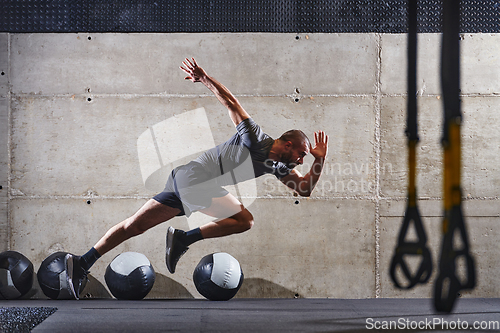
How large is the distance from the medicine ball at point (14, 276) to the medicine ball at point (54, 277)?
0.39 feet

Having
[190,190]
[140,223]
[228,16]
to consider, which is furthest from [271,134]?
[140,223]

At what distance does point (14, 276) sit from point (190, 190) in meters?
1.57

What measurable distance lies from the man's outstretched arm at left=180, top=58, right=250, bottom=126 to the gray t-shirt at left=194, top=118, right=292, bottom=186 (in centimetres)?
16

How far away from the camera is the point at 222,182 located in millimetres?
3447

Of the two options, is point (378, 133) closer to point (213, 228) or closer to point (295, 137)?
point (295, 137)

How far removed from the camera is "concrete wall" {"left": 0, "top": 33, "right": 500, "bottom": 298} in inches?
136

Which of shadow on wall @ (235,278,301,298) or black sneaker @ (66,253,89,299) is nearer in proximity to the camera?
black sneaker @ (66,253,89,299)

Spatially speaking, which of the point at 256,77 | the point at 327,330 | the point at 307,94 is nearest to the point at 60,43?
the point at 256,77

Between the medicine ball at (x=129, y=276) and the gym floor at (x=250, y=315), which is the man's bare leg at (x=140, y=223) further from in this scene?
the gym floor at (x=250, y=315)

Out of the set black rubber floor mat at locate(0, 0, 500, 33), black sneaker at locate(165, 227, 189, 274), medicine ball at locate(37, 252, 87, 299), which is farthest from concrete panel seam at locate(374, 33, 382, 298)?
medicine ball at locate(37, 252, 87, 299)

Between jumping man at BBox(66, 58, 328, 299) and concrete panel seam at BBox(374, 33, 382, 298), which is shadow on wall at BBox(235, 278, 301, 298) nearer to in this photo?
jumping man at BBox(66, 58, 328, 299)

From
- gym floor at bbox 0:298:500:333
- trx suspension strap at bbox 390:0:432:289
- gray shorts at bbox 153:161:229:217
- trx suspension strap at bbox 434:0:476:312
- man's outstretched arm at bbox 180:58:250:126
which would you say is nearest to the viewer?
trx suspension strap at bbox 434:0:476:312

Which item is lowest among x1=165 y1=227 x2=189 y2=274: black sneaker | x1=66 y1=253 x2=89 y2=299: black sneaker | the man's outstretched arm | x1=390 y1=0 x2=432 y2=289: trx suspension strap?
x1=66 y1=253 x2=89 y2=299: black sneaker

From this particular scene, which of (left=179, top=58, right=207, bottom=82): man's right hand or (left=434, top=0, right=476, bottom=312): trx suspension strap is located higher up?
(left=179, top=58, right=207, bottom=82): man's right hand
